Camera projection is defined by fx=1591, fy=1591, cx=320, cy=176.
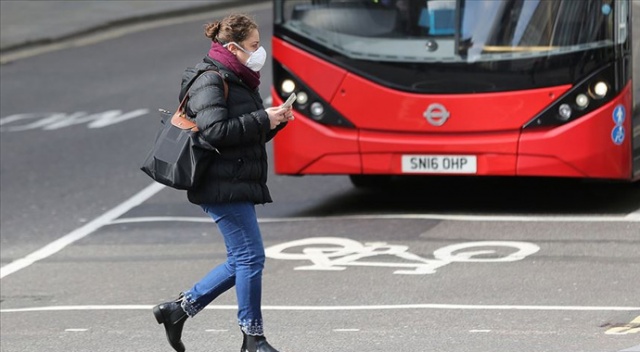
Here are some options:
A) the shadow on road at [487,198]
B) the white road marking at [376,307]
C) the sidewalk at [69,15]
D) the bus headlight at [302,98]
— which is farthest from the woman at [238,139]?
the sidewalk at [69,15]

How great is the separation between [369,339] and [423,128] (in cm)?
472

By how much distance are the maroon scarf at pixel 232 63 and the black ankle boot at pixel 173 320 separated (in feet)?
4.04

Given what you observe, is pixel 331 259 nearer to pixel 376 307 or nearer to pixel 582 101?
pixel 376 307

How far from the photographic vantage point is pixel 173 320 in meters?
8.11

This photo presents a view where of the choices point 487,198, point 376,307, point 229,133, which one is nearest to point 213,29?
point 229,133

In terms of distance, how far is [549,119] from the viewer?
1283 centimetres

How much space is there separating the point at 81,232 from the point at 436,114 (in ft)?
10.6

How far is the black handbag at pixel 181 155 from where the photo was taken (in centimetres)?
773

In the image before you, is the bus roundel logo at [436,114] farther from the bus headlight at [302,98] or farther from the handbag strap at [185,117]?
the handbag strap at [185,117]

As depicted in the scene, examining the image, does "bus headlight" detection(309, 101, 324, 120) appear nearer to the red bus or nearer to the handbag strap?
the red bus

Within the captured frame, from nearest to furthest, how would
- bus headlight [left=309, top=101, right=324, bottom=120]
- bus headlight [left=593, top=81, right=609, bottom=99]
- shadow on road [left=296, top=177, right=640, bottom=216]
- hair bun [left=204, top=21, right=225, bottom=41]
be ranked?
1. hair bun [left=204, top=21, right=225, bottom=41]
2. bus headlight [left=593, top=81, right=609, bottom=99]
3. bus headlight [left=309, top=101, right=324, bottom=120]
4. shadow on road [left=296, top=177, right=640, bottom=216]

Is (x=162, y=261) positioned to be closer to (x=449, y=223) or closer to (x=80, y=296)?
(x=80, y=296)

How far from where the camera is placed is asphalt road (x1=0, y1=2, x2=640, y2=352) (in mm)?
8995

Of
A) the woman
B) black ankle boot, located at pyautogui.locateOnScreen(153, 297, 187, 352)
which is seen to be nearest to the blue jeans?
the woman
